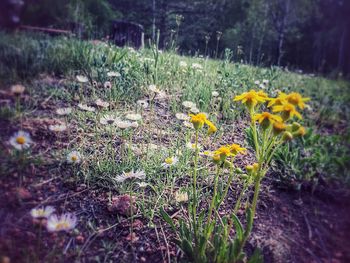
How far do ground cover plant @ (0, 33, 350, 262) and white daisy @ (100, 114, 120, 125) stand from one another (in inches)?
0.6

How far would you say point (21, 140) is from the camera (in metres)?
0.54

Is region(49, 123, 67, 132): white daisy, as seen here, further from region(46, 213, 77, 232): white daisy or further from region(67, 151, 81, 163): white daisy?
region(46, 213, 77, 232): white daisy

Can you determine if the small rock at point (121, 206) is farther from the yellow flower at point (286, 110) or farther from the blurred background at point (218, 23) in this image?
the blurred background at point (218, 23)

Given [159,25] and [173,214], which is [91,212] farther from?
[159,25]

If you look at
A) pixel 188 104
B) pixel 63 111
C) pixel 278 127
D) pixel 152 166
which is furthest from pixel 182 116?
pixel 278 127

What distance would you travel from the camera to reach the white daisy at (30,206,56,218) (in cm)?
46

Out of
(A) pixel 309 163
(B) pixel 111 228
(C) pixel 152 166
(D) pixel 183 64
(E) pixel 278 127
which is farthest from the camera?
(D) pixel 183 64

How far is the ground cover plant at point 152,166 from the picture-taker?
1.53 feet

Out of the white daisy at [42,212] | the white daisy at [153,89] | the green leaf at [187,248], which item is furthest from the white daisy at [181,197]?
the white daisy at [153,89]

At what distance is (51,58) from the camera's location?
887 millimetres

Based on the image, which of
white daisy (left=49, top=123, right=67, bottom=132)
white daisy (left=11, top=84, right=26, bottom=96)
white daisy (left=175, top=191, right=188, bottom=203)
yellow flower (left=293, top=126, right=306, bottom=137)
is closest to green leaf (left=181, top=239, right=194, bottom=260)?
white daisy (left=175, top=191, right=188, bottom=203)

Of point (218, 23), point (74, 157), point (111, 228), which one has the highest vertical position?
point (218, 23)

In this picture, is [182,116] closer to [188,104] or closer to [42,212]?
[188,104]

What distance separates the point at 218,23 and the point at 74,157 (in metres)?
0.56
